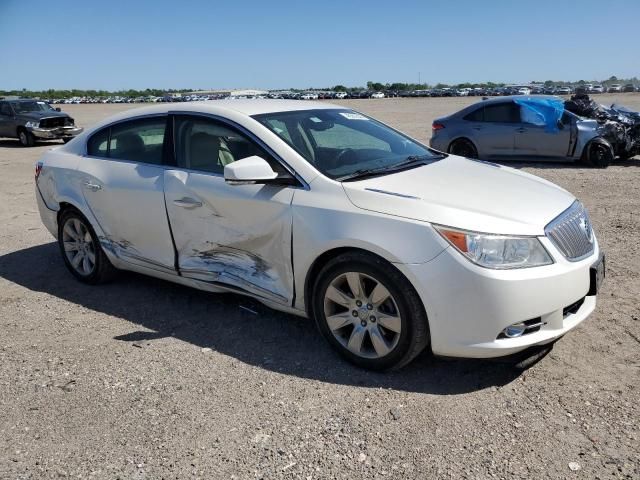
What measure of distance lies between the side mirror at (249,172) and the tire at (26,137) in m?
19.9

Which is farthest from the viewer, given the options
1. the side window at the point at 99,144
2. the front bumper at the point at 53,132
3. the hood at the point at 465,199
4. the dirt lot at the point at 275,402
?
the front bumper at the point at 53,132

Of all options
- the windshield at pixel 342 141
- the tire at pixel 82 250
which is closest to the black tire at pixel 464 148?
the windshield at pixel 342 141

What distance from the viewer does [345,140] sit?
15.2 ft

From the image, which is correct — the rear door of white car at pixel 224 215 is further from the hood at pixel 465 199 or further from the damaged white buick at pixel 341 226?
the hood at pixel 465 199

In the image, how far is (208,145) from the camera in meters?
4.59

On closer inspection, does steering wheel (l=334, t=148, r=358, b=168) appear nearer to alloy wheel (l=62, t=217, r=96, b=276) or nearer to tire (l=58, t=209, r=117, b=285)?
tire (l=58, t=209, r=117, b=285)

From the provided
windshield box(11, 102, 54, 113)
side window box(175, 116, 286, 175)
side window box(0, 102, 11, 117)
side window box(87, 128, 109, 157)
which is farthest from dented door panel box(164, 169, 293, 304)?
side window box(0, 102, 11, 117)

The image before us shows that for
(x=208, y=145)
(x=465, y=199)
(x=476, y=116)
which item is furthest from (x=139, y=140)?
(x=476, y=116)

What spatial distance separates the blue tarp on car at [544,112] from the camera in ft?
39.5

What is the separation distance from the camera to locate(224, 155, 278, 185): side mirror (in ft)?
12.6

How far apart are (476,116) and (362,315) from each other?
33.3 feet

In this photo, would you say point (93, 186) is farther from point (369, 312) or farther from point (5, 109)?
point (5, 109)

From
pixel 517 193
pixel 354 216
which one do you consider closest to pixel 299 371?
pixel 354 216

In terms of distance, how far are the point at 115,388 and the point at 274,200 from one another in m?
1.57
